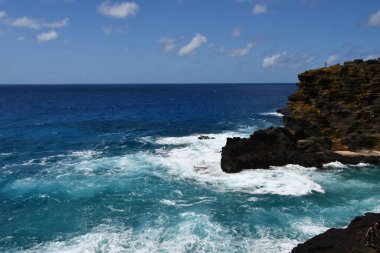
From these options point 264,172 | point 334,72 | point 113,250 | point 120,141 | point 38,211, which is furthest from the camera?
point 120,141

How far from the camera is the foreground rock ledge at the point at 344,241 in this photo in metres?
22.8

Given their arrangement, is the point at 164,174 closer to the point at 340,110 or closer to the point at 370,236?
the point at 340,110

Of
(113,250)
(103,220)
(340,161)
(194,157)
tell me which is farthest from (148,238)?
(340,161)

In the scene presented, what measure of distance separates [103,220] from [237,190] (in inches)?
A: 596

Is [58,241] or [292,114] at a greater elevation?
[292,114]

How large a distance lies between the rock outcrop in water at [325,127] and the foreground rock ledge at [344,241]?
22.7m

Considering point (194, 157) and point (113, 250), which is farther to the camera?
point (194, 157)

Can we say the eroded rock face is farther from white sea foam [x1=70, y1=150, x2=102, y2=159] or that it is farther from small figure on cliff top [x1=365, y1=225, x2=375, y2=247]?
white sea foam [x1=70, y1=150, x2=102, y2=159]

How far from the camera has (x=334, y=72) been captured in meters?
54.6

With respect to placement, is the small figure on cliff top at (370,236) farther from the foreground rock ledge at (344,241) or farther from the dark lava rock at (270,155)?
the dark lava rock at (270,155)

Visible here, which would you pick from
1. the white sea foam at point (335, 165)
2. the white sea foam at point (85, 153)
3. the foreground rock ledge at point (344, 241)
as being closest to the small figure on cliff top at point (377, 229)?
the foreground rock ledge at point (344, 241)

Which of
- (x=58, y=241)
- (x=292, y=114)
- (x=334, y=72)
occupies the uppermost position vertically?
(x=334, y=72)

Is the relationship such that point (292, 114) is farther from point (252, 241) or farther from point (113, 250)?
point (113, 250)

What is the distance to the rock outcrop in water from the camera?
162 feet
